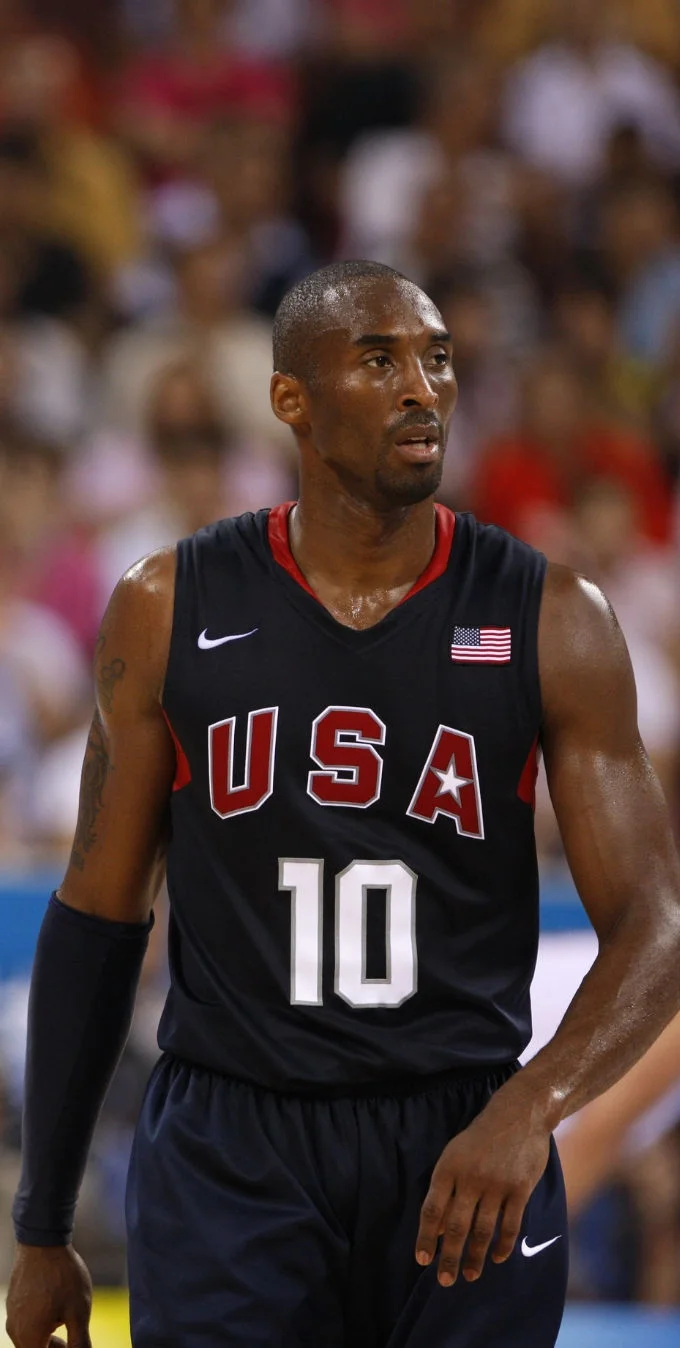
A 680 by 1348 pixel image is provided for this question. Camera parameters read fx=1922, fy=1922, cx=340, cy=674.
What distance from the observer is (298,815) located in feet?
7.84

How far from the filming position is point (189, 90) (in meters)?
8.20

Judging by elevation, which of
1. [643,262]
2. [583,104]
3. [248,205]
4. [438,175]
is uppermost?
[583,104]

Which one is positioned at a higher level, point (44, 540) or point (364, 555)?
point (44, 540)

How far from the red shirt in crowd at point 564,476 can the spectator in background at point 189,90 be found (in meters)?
2.02

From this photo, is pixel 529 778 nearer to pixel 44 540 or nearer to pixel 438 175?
pixel 44 540

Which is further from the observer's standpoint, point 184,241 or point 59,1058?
point 184,241

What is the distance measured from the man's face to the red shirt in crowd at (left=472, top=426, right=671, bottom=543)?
438 cm

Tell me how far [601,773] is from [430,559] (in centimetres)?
39

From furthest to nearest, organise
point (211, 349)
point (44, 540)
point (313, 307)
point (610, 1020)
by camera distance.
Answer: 1. point (211, 349)
2. point (44, 540)
3. point (313, 307)
4. point (610, 1020)

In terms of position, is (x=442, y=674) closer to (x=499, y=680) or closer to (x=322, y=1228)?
(x=499, y=680)

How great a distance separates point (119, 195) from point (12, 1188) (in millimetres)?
4775

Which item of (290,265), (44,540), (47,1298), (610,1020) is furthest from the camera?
(290,265)

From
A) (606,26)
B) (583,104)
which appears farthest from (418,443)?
(606,26)

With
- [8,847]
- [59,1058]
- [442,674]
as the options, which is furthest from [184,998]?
[8,847]
